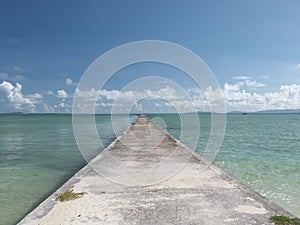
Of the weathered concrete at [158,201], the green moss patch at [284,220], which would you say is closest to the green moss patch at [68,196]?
the weathered concrete at [158,201]

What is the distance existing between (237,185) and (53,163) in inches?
319

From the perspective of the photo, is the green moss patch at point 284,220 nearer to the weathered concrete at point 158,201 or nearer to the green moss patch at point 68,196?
the weathered concrete at point 158,201

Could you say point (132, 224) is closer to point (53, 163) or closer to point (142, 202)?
point (142, 202)

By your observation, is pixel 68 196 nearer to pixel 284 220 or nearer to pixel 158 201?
pixel 158 201

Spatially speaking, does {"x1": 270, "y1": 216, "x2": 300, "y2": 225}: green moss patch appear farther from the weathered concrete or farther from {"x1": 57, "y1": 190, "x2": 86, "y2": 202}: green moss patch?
{"x1": 57, "y1": 190, "x2": 86, "y2": 202}: green moss patch

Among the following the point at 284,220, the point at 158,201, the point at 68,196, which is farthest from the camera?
the point at 68,196

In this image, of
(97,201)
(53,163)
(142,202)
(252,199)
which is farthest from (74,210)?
(53,163)

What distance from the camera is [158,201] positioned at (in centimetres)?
597

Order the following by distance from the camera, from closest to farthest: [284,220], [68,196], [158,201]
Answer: [284,220] < [158,201] < [68,196]

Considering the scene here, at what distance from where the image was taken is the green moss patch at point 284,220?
479 cm

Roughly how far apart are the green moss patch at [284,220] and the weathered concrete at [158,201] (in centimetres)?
14

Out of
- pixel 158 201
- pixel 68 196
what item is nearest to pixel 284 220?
pixel 158 201

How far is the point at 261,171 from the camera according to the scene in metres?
11.7

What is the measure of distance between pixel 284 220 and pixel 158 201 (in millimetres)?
2189
